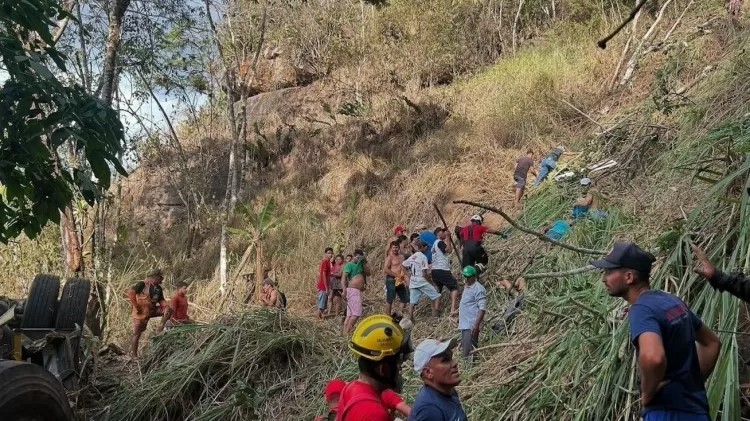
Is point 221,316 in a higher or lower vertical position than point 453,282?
higher

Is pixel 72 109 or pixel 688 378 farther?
pixel 72 109

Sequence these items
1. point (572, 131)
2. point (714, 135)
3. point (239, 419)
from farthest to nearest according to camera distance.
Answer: point (572, 131), point (239, 419), point (714, 135)

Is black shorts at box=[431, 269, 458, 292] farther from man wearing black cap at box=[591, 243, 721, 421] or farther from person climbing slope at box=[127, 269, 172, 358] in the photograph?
man wearing black cap at box=[591, 243, 721, 421]

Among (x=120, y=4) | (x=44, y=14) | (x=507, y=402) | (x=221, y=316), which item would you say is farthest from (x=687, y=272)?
(x=120, y=4)

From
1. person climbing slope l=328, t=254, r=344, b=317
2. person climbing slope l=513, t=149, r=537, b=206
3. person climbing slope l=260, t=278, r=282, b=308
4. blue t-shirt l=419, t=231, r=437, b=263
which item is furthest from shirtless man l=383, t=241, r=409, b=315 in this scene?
person climbing slope l=513, t=149, r=537, b=206

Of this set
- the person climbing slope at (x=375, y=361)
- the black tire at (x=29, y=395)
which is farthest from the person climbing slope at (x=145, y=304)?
the person climbing slope at (x=375, y=361)

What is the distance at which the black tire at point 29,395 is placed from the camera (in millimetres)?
5090

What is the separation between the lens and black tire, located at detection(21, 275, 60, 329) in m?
6.64

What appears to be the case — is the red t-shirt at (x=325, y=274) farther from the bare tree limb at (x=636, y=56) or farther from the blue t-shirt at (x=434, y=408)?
the blue t-shirt at (x=434, y=408)

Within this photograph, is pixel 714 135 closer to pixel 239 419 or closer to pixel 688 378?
pixel 688 378

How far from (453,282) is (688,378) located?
25.9 ft

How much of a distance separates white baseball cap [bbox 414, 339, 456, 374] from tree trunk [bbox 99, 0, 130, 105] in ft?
31.5

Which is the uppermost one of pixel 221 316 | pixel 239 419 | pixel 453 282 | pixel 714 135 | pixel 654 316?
pixel 654 316

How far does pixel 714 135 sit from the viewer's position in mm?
6586
